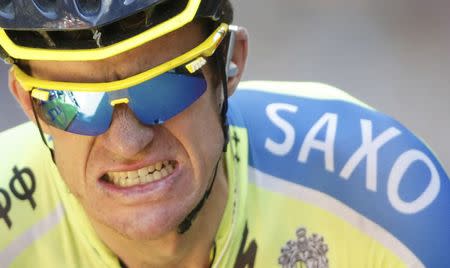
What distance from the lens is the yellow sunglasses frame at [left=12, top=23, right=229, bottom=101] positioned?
2.81m

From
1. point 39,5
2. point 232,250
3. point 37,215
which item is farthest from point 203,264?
point 39,5

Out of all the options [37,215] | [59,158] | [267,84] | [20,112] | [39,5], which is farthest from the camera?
[20,112]

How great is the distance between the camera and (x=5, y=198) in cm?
330

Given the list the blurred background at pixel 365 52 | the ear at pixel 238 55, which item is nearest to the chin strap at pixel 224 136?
the ear at pixel 238 55

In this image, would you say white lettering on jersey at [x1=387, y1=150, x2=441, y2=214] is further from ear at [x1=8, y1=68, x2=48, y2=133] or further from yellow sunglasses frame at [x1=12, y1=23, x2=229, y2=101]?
ear at [x1=8, y1=68, x2=48, y2=133]

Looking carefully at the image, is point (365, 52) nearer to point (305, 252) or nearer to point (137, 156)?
point (305, 252)

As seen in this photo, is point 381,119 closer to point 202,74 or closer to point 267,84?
point 267,84

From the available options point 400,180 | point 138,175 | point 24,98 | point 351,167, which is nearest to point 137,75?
point 138,175

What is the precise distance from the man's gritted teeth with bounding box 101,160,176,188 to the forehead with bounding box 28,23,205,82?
301 mm

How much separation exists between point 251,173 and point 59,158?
0.69 metres

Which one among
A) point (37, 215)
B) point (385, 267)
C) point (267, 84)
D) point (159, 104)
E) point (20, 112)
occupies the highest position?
point (20, 112)

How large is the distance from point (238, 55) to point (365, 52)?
12.3ft

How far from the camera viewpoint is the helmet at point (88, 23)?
276cm

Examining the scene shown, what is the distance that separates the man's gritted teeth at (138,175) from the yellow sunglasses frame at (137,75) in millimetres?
282
